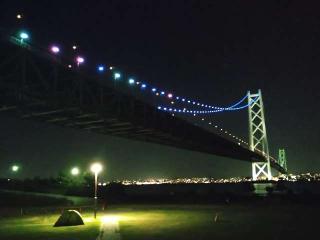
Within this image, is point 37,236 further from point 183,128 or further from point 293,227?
point 183,128

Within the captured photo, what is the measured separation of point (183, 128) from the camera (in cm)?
6644

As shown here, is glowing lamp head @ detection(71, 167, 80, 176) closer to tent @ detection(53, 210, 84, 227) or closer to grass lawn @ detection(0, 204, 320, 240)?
grass lawn @ detection(0, 204, 320, 240)

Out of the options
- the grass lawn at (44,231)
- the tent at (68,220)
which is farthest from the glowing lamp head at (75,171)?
the tent at (68,220)

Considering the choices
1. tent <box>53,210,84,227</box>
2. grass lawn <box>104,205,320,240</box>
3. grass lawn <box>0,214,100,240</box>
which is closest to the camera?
grass lawn <box>104,205,320,240</box>

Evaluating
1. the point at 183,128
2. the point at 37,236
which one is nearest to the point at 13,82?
the point at 37,236

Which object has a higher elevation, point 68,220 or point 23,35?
point 23,35

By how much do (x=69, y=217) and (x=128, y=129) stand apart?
1335 inches

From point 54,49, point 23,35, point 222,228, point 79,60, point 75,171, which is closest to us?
point 222,228

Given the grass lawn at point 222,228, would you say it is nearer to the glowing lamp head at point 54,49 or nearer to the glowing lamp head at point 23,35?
the glowing lamp head at point 23,35

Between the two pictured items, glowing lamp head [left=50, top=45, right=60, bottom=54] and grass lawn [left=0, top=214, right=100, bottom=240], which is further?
glowing lamp head [left=50, top=45, right=60, bottom=54]

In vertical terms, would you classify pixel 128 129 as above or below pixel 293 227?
above

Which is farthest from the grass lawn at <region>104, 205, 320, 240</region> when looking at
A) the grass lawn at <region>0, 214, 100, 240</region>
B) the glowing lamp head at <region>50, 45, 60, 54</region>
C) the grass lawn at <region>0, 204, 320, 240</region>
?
the glowing lamp head at <region>50, 45, 60, 54</region>

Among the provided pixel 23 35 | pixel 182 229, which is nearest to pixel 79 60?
pixel 23 35

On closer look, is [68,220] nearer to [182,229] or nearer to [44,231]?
[44,231]
